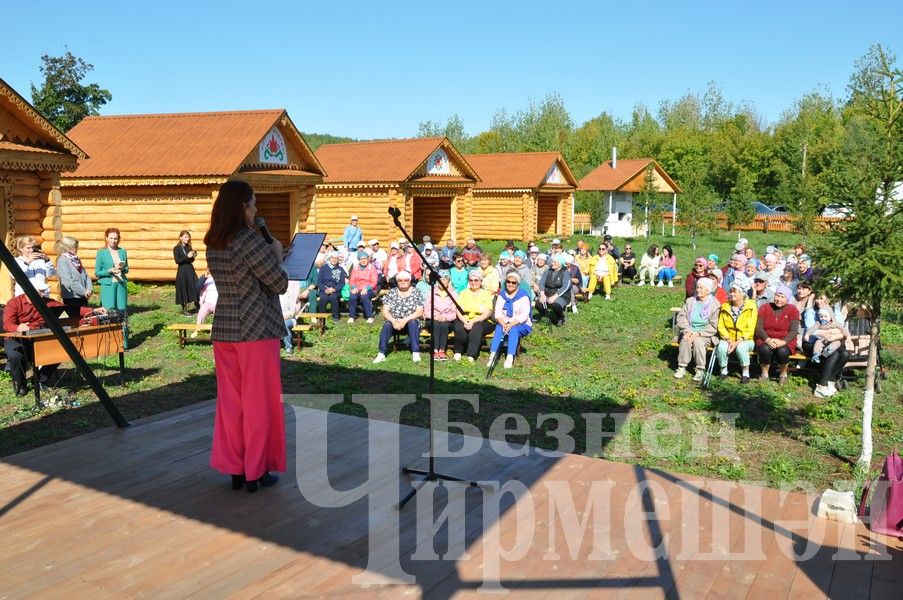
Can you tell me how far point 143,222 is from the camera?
669 inches

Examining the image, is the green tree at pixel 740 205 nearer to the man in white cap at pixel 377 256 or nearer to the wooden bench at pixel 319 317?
the man in white cap at pixel 377 256

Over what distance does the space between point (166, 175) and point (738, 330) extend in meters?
11.9

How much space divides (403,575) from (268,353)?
5.15 ft

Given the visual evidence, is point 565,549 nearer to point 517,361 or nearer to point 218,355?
point 218,355

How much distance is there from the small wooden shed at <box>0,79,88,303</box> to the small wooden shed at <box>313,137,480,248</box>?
9.52 m

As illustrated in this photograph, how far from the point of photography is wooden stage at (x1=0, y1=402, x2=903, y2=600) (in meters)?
3.72

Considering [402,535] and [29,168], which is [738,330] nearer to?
[402,535]

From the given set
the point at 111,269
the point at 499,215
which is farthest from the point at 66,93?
the point at 111,269

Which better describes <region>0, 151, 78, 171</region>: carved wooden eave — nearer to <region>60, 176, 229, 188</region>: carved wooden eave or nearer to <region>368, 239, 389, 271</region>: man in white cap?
<region>60, 176, 229, 188</region>: carved wooden eave

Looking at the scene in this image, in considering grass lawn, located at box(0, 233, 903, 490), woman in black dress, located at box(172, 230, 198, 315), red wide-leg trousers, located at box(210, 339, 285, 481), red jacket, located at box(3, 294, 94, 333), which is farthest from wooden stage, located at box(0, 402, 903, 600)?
woman in black dress, located at box(172, 230, 198, 315)

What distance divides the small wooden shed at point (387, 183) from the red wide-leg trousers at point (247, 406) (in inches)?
685

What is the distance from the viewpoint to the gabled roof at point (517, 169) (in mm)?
29903

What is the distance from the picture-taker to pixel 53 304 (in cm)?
831

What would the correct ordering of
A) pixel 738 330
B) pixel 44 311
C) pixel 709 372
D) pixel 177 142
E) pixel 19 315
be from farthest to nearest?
1. pixel 177 142
2. pixel 738 330
3. pixel 709 372
4. pixel 19 315
5. pixel 44 311
